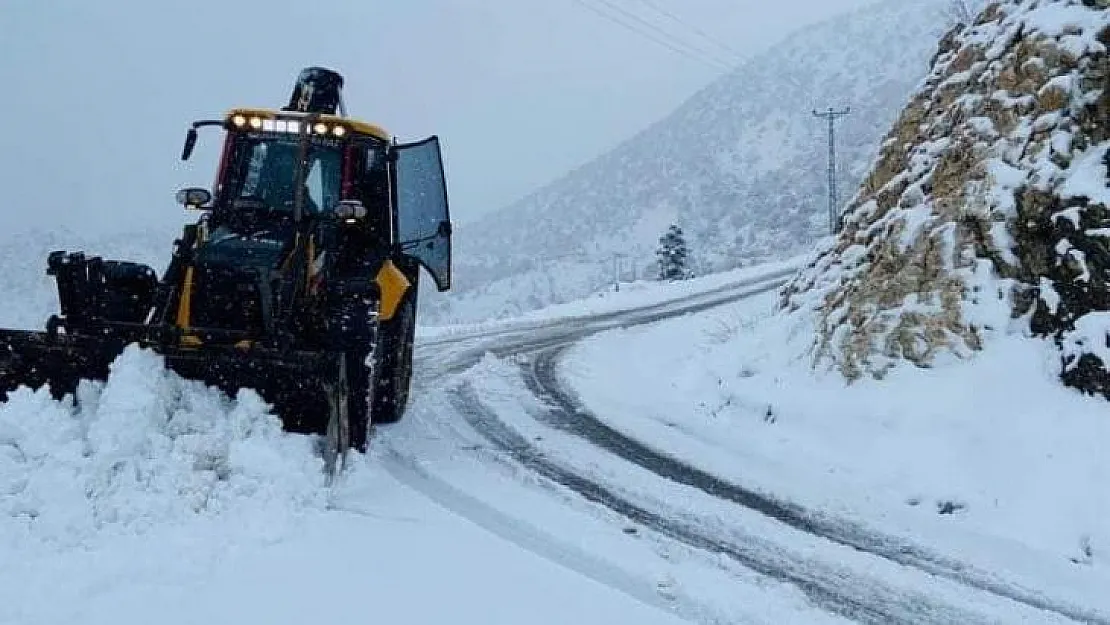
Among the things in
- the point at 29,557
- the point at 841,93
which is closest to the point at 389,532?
the point at 29,557

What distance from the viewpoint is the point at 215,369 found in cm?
541

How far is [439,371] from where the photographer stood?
1042cm

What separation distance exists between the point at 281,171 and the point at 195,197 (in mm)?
792

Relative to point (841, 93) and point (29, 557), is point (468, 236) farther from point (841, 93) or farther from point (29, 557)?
point (29, 557)

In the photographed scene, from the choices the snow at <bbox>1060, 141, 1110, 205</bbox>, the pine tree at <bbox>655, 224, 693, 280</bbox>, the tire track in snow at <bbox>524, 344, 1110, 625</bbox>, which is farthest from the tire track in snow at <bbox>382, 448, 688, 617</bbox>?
the pine tree at <bbox>655, 224, 693, 280</bbox>

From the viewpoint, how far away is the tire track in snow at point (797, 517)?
444 cm

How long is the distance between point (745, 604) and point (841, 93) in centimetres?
12173

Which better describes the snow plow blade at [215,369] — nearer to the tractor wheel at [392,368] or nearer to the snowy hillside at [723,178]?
the tractor wheel at [392,368]

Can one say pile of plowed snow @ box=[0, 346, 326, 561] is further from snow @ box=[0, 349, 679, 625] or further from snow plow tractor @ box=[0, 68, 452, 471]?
snow plow tractor @ box=[0, 68, 452, 471]

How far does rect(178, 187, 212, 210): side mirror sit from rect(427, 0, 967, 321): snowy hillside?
57.4 metres

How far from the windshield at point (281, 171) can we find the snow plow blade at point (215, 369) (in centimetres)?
201

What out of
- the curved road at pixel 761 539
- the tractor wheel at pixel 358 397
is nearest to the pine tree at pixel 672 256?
the curved road at pixel 761 539

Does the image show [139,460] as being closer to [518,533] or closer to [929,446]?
[518,533]

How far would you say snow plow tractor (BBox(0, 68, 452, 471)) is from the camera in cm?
546
